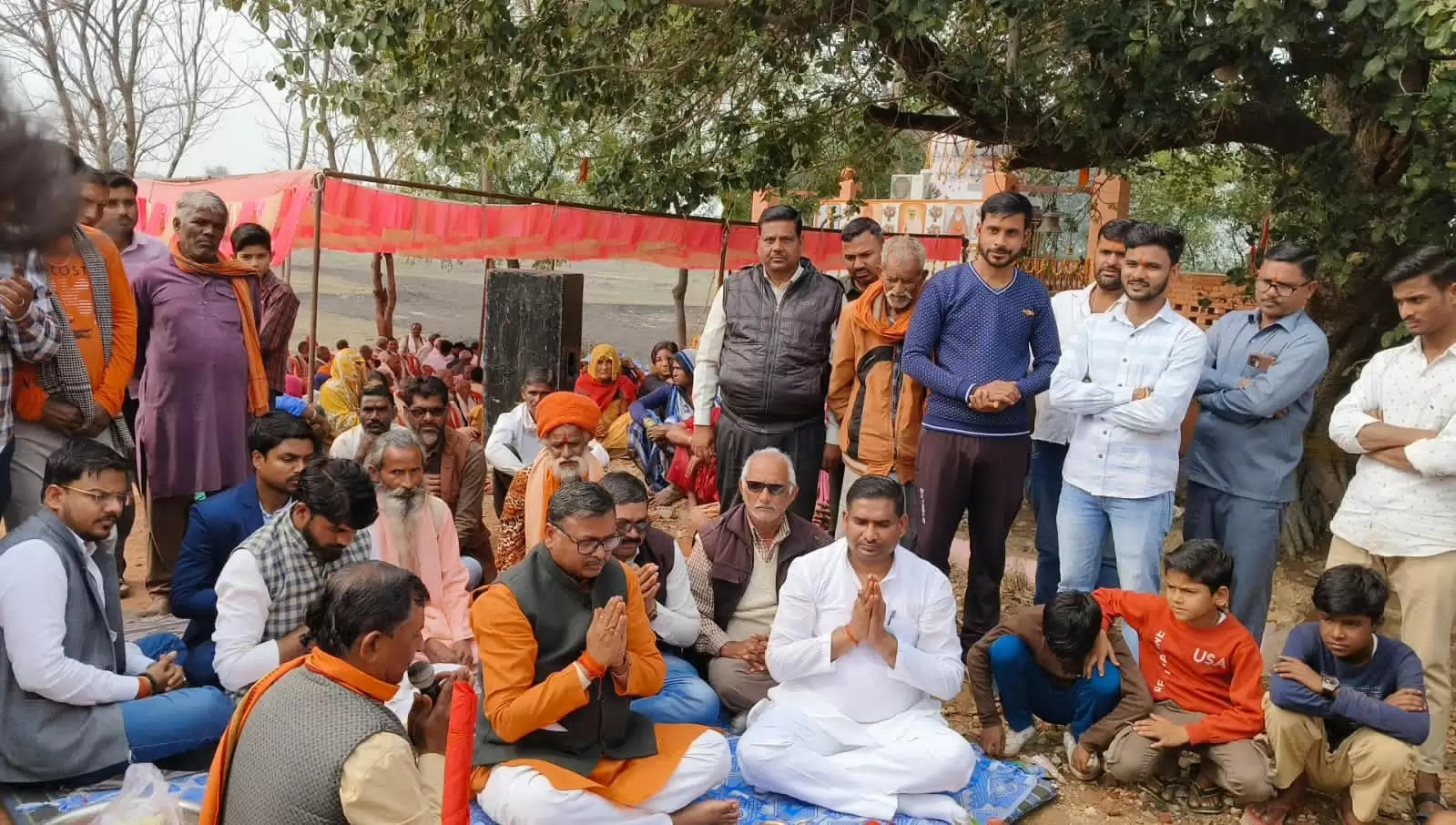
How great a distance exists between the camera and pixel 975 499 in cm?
490

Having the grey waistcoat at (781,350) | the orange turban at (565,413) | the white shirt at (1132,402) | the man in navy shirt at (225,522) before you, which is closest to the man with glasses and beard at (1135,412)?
the white shirt at (1132,402)

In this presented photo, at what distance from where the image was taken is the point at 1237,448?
469 centimetres

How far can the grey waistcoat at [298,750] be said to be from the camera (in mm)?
2211

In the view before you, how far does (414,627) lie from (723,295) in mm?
3242

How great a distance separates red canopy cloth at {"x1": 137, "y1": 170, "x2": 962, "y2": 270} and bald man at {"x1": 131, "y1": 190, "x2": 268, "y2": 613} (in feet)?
6.84

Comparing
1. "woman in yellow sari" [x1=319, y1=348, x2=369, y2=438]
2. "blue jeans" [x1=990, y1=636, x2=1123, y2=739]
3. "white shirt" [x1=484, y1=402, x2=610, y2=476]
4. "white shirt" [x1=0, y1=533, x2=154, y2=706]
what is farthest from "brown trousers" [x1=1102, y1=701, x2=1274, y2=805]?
"woman in yellow sari" [x1=319, y1=348, x2=369, y2=438]

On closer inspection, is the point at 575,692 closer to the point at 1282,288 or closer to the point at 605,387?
the point at 1282,288

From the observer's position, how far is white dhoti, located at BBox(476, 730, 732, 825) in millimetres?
3404

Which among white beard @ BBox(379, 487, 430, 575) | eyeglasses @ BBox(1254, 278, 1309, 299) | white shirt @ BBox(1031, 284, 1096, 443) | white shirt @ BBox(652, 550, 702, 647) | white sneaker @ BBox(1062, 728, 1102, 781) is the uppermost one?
eyeglasses @ BBox(1254, 278, 1309, 299)

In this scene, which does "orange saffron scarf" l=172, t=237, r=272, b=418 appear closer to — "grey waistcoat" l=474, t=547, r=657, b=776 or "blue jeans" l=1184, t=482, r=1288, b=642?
"grey waistcoat" l=474, t=547, r=657, b=776

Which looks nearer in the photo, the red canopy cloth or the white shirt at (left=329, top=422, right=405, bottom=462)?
the white shirt at (left=329, top=422, right=405, bottom=462)

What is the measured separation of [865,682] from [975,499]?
3.77ft

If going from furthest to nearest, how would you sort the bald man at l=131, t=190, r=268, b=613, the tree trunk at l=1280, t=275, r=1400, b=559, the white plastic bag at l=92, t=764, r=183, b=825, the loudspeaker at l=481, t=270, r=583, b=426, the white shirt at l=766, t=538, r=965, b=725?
the loudspeaker at l=481, t=270, r=583, b=426 < the tree trunk at l=1280, t=275, r=1400, b=559 < the bald man at l=131, t=190, r=268, b=613 < the white shirt at l=766, t=538, r=965, b=725 < the white plastic bag at l=92, t=764, r=183, b=825

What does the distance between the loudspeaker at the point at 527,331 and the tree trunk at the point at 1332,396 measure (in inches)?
194
